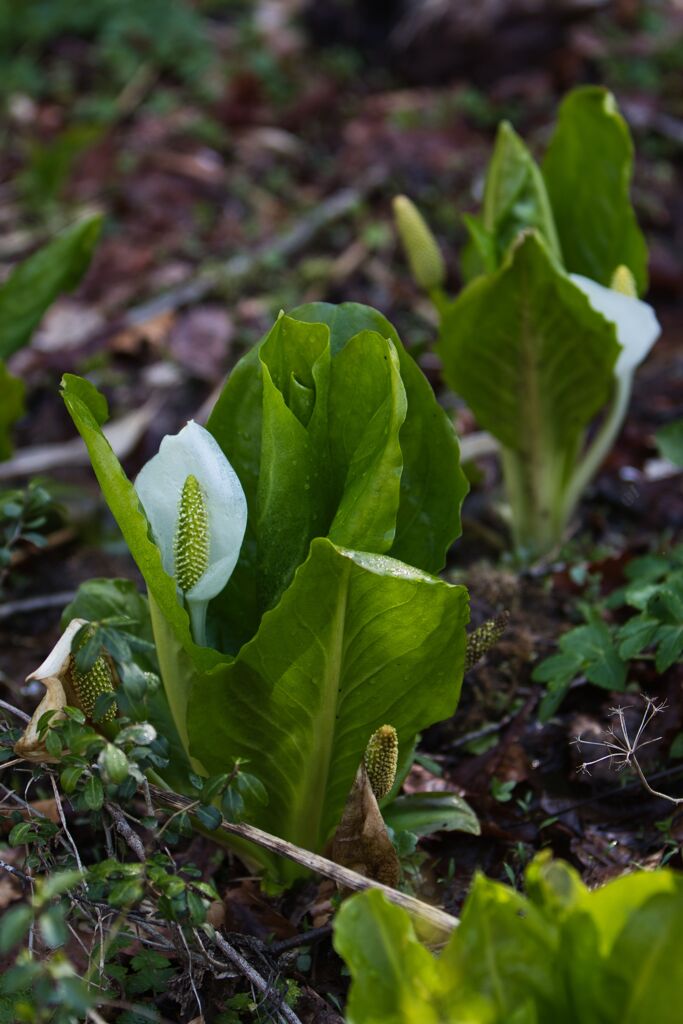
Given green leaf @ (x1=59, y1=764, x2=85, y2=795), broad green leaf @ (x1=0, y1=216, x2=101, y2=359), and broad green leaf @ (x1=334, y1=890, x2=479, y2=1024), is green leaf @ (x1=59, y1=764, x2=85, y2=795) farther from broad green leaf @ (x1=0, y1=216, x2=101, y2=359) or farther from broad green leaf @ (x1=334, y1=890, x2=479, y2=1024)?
broad green leaf @ (x1=0, y1=216, x2=101, y2=359)

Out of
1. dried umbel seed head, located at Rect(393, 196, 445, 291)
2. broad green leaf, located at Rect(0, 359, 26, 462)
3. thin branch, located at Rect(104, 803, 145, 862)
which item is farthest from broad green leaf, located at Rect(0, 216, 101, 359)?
thin branch, located at Rect(104, 803, 145, 862)

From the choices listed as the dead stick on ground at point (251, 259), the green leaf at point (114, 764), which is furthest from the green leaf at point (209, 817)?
the dead stick on ground at point (251, 259)

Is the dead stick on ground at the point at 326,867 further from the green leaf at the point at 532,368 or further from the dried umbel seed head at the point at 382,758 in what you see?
the green leaf at the point at 532,368

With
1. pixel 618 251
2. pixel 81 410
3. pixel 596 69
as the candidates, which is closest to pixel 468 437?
pixel 618 251

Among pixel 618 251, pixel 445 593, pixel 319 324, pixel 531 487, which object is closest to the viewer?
pixel 445 593

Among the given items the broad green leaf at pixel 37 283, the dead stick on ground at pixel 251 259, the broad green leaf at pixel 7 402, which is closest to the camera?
the broad green leaf at pixel 7 402

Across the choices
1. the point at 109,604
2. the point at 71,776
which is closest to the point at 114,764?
the point at 71,776

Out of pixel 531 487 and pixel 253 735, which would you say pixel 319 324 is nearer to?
pixel 253 735
